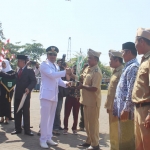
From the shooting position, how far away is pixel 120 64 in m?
5.34

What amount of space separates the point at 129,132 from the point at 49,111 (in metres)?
2.13

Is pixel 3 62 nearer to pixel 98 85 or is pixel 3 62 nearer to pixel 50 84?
pixel 50 84

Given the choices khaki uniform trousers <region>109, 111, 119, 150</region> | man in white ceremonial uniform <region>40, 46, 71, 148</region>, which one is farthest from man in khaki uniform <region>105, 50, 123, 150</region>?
man in white ceremonial uniform <region>40, 46, 71, 148</region>

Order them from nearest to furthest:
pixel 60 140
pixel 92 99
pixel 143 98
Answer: pixel 143 98
pixel 92 99
pixel 60 140

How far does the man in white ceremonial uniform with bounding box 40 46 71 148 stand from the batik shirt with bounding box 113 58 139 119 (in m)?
1.75

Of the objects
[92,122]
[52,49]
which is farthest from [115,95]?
[52,49]

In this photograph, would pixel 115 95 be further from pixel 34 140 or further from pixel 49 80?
pixel 34 140

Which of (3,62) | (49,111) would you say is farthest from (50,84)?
(3,62)

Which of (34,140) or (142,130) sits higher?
(142,130)

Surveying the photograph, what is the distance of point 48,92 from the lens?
605 centimetres

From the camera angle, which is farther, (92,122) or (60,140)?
(60,140)

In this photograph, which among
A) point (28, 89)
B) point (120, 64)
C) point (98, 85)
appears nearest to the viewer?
point (120, 64)

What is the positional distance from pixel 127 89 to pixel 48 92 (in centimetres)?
220

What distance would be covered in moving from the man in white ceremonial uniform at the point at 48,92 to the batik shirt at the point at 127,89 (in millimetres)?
1751
